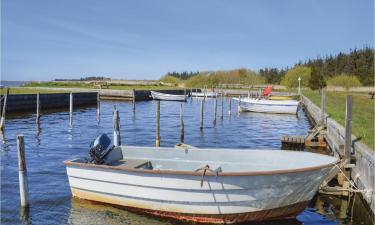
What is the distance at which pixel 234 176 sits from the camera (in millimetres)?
10445

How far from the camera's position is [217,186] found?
421 inches

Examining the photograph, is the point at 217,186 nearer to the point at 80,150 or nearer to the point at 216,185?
the point at 216,185

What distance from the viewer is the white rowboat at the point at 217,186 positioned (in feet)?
34.8

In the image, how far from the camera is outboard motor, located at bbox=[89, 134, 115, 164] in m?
12.9

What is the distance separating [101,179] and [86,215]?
1190 millimetres

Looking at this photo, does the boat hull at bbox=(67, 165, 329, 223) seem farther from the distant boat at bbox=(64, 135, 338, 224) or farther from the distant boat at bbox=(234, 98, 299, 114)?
the distant boat at bbox=(234, 98, 299, 114)

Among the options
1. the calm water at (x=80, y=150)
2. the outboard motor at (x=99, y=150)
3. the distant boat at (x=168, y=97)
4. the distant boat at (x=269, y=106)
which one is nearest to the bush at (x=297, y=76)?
the distant boat at (x=168, y=97)

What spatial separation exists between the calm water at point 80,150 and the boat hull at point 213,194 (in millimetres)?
443

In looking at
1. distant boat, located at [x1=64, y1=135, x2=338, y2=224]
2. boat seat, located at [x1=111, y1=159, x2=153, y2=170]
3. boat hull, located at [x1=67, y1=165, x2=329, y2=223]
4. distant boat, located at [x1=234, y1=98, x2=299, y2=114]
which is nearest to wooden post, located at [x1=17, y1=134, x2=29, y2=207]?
distant boat, located at [x1=64, y1=135, x2=338, y2=224]

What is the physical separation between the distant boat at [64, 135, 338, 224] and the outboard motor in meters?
0.03

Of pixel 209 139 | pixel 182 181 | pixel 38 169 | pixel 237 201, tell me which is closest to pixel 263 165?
pixel 237 201

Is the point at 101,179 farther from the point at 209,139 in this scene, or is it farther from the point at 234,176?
the point at 209,139

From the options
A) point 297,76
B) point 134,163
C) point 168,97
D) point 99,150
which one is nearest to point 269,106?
point 168,97

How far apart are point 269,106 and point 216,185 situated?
4059 centimetres
